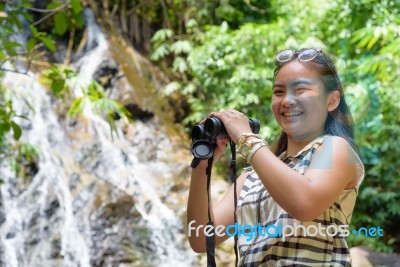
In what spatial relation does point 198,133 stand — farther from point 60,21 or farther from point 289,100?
point 60,21

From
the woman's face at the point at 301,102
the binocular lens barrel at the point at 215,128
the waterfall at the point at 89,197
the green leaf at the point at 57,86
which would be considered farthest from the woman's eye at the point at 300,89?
the waterfall at the point at 89,197

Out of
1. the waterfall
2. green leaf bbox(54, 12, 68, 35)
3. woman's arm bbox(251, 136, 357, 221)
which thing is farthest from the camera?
the waterfall

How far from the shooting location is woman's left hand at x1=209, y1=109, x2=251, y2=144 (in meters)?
0.67

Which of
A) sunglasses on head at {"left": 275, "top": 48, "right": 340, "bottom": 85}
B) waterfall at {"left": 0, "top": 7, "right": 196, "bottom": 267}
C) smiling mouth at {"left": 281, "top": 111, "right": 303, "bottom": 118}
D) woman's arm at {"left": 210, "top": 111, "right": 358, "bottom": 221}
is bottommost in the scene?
waterfall at {"left": 0, "top": 7, "right": 196, "bottom": 267}

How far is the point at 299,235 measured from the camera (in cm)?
65

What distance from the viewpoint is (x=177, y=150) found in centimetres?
373

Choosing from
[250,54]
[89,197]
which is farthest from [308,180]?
[250,54]

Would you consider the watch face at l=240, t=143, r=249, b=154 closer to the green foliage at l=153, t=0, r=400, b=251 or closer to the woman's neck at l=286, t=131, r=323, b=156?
the woman's neck at l=286, t=131, r=323, b=156

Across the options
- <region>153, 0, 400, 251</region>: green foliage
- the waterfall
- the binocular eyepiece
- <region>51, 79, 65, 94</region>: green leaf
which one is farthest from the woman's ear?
the waterfall

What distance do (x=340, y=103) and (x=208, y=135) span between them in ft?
0.68

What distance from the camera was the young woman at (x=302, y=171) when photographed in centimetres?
61

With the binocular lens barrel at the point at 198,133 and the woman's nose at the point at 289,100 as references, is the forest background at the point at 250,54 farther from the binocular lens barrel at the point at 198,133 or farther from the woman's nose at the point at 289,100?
the woman's nose at the point at 289,100

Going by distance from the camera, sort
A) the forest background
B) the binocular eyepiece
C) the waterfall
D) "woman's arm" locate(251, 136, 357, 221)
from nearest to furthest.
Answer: "woman's arm" locate(251, 136, 357, 221) < the binocular eyepiece < the forest background < the waterfall

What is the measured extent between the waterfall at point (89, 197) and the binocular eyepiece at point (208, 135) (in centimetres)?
163
